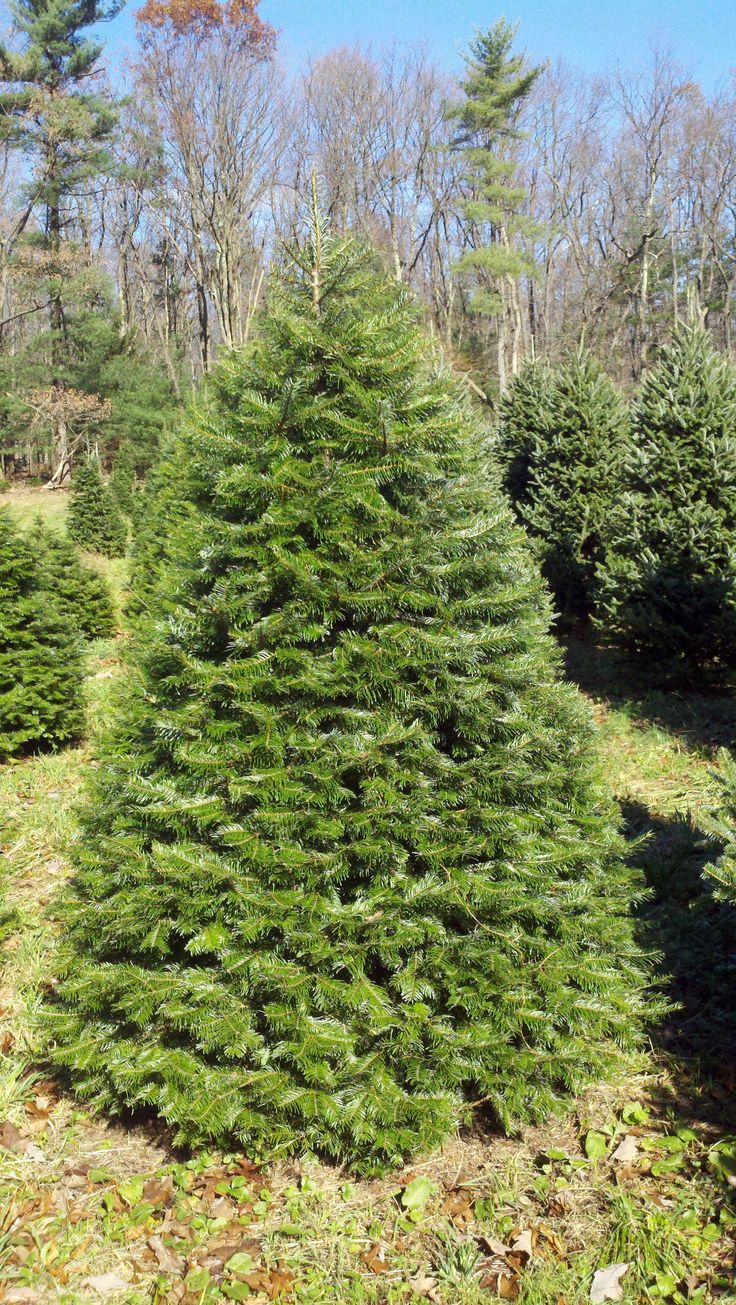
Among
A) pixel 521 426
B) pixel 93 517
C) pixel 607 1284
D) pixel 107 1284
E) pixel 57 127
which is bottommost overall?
pixel 107 1284

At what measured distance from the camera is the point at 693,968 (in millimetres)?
3559

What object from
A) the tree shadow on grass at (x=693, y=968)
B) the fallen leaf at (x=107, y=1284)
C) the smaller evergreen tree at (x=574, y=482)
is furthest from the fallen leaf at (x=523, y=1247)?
the smaller evergreen tree at (x=574, y=482)

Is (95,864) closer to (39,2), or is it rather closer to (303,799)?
(303,799)

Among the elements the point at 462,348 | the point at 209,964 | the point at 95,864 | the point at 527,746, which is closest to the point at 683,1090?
the point at 527,746

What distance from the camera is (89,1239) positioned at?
242 cm

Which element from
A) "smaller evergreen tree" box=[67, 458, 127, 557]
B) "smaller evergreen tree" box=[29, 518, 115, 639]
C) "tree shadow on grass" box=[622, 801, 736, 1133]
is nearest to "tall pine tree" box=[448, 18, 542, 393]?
"smaller evergreen tree" box=[67, 458, 127, 557]

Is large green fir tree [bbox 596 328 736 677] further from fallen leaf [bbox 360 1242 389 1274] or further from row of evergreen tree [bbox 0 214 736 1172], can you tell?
fallen leaf [bbox 360 1242 389 1274]

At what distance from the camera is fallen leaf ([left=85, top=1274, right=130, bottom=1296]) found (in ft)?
7.40

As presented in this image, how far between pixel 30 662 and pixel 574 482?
616 centimetres

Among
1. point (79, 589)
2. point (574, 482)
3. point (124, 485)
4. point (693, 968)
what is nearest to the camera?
point (693, 968)

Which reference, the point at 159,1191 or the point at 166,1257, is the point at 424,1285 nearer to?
the point at 166,1257

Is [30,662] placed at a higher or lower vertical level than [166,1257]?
higher

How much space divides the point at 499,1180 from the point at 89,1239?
4.04 feet

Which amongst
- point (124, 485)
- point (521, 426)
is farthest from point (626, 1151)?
point (124, 485)
